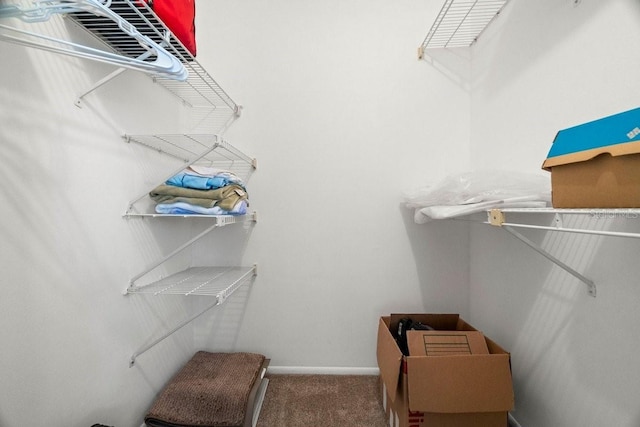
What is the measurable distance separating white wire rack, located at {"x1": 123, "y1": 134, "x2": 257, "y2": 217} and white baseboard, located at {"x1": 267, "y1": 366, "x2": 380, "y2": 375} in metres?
0.98

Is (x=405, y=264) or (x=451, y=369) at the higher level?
(x=405, y=264)

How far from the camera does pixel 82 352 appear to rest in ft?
2.93

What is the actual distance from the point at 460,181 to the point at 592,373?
0.75 metres

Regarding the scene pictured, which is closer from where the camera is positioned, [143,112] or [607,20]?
[607,20]

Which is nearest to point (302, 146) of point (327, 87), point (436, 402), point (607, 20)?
point (327, 87)

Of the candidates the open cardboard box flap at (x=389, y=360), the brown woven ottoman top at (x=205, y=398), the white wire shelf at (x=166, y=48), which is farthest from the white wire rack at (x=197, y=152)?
the open cardboard box flap at (x=389, y=360)

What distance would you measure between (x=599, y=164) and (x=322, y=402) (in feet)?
4.83

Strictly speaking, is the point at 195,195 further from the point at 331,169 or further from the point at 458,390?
the point at 458,390

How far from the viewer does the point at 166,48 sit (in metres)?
1.01

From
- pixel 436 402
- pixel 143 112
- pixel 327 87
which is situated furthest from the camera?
pixel 327 87

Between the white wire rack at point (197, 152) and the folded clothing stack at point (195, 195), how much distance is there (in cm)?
5

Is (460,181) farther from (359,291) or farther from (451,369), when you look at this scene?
(359,291)

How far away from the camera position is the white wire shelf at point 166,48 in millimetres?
806

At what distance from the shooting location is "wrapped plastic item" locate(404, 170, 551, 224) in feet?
2.88
